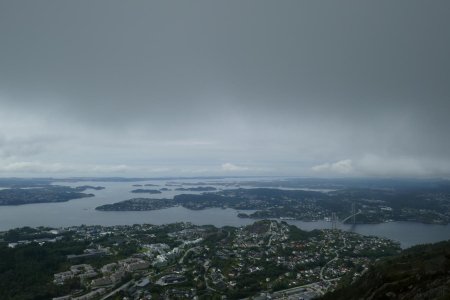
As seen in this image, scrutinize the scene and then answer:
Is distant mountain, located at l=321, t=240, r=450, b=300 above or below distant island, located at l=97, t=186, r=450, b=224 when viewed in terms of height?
above

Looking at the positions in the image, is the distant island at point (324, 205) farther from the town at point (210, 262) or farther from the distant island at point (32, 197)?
the distant island at point (32, 197)

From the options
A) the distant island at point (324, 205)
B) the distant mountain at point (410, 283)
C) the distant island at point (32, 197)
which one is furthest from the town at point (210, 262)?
the distant island at point (32, 197)

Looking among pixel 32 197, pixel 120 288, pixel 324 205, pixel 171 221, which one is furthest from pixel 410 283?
pixel 32 197

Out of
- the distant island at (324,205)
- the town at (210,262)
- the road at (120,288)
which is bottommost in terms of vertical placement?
the road at (120,288)

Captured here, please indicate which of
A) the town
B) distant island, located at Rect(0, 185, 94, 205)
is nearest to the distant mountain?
the town

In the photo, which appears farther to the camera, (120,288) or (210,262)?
(210,262)

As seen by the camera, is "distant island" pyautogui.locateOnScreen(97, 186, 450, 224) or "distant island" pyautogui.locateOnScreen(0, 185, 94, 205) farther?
"distant island" pyautogui.locateOnScreen(0, 185, 94, 205)

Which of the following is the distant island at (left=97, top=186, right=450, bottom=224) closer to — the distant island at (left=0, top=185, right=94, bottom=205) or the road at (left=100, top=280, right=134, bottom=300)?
the distant island at (left=0, top=185, right=94, bottom=205)

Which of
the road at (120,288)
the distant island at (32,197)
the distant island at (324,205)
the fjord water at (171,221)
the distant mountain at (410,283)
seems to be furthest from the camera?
the distant island at (32,197)

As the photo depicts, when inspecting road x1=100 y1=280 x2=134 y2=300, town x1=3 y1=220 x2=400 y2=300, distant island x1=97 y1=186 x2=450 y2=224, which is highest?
distant island x1=97 y1=186 x2=450 y2=224

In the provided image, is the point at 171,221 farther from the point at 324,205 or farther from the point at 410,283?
the point at 410,283

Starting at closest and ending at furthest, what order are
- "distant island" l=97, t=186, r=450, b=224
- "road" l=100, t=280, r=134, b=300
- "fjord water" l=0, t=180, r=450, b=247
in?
"road" l=100, t=280, r=134, b=300, "fjord water" l=0, t=180, r=450, b=247, "distant island" l=97, t=186, r=450, b=224

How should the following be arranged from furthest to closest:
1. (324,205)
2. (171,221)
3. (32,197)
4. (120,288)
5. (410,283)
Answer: (32,197) < (324,205) < (171,221) < (120,288) < (410,283)

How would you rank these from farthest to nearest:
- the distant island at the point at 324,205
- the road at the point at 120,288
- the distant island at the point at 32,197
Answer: the distant island at the point at 32,197
the distant island at the point at 324,205
the road at the point at 120,288
